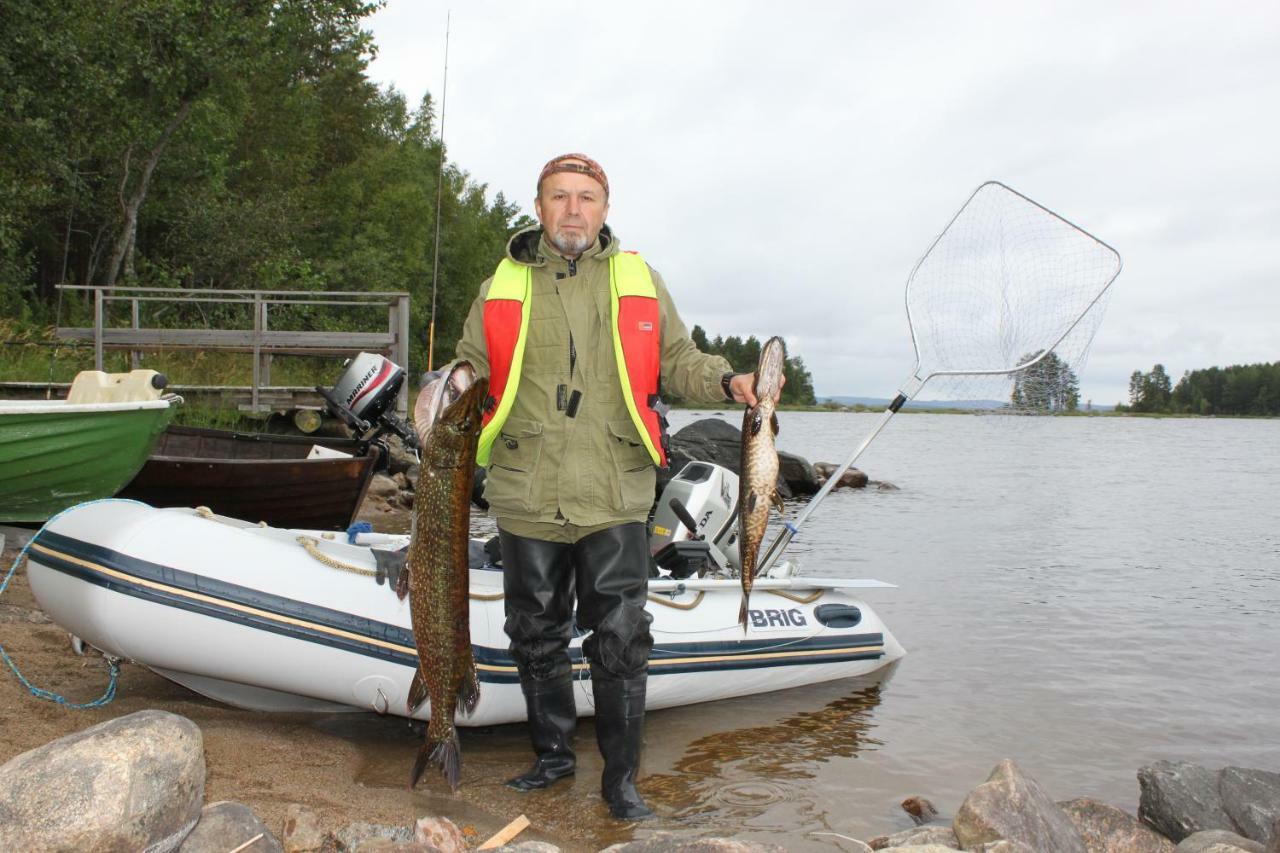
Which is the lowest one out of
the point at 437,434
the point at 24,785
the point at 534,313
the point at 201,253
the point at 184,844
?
the point at 184,844

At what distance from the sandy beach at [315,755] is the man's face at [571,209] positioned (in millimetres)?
2274

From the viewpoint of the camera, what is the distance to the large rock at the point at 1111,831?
442cm

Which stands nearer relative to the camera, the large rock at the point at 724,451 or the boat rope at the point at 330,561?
the boat rope at the point at 330,561

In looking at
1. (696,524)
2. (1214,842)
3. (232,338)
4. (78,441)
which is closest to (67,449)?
(78,441)

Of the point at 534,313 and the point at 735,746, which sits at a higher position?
the point at 534,313

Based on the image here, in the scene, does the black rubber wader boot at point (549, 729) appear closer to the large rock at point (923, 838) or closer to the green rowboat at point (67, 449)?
the large rock at point (923, 838)

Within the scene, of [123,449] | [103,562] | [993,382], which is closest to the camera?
[103,562]

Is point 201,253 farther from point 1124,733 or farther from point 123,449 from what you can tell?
point 1124,733

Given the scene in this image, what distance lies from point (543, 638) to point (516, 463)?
2.39 ft

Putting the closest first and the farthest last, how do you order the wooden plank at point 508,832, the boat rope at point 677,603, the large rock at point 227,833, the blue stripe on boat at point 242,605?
the large rock at point 227,833 < the wooden plank at point 508,832 < the blue stripe on boat at point 242,605 < the boat rope at point 677,603

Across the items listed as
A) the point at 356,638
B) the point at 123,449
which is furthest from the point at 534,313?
the point at 123,449

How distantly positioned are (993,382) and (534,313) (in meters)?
3.25

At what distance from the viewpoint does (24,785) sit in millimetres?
2975

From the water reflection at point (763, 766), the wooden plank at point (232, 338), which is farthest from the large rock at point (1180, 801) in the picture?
the wooden plank at point (232, 338)
